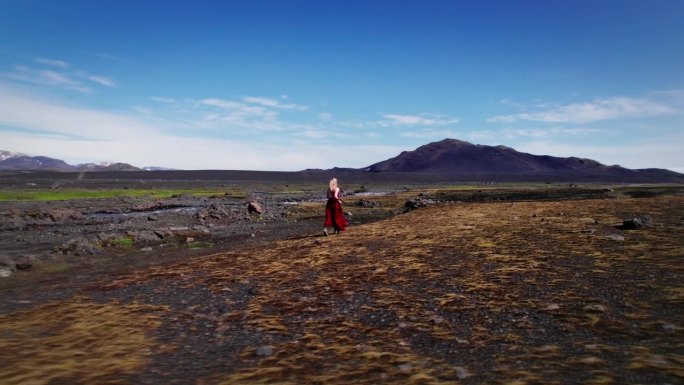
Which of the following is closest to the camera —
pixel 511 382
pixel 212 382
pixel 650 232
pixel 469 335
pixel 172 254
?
pixel 511 382

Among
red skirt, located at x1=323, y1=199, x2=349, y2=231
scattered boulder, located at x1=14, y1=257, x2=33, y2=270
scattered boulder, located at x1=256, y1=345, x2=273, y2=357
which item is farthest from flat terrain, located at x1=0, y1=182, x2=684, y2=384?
red skirt, located at x1=323, y1=199, x2=349, y2=231

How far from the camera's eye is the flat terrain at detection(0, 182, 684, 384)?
5.37 metres

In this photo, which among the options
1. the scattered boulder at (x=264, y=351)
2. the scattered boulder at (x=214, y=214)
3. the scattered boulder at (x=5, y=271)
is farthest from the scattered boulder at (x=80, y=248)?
the scattered boulder at (x=264, y=351)

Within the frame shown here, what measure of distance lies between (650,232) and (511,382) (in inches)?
448

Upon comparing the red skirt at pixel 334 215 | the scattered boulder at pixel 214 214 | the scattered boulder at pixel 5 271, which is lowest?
the scattered boulder at pixel 5 271

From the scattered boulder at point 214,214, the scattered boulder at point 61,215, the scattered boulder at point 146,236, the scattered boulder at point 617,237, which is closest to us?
the scattered boulder at point 617,237

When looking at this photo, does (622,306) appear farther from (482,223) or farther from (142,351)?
(482,223)

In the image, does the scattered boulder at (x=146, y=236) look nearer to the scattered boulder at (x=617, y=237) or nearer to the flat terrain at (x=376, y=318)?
the flat terrain at (x=376, y=318)

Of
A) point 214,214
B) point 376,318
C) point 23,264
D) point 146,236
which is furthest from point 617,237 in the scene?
point 214,214

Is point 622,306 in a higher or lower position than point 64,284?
higher

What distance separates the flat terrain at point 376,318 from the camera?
537 cm

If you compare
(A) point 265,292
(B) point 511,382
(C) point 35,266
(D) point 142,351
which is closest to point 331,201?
(A) point 265,292

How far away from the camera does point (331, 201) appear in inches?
723

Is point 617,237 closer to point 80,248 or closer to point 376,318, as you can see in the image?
point 376,318
